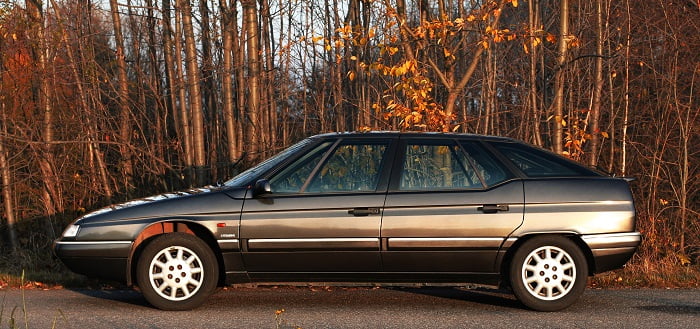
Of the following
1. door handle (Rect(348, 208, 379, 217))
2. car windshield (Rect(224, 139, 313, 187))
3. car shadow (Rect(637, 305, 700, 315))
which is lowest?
car shadow (Rect(637, 305, 700, 315))

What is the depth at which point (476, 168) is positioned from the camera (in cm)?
692

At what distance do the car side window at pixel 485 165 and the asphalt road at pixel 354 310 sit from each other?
1.11 m

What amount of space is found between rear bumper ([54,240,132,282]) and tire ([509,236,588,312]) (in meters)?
3.25

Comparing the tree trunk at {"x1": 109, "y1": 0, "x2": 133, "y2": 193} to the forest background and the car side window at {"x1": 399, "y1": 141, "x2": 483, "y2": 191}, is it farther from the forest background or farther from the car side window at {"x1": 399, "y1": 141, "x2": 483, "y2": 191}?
the car side window at {"x1": 399, "y1": 141, "x2": 483, "y2": 191}

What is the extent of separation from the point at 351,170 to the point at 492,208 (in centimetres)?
122

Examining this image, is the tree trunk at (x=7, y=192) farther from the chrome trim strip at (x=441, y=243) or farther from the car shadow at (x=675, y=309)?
the car shadow at (x=675, y=309)

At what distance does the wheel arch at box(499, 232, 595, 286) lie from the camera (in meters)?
6.77

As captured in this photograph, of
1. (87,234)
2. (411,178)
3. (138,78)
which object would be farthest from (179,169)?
(411,178)

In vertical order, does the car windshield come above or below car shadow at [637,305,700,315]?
above

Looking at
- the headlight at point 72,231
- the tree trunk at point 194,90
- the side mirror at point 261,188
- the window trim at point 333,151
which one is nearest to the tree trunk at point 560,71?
the window trim at point 333,151

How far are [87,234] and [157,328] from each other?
1307 millimetres

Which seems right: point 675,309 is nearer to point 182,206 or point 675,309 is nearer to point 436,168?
point 436,168

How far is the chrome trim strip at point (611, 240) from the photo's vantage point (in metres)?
6.75

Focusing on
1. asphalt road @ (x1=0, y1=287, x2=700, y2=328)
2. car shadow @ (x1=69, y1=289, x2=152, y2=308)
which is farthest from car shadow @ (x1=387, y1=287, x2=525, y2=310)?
car shadow @ (x1=69, y1=289, x2=152, y2=308)
